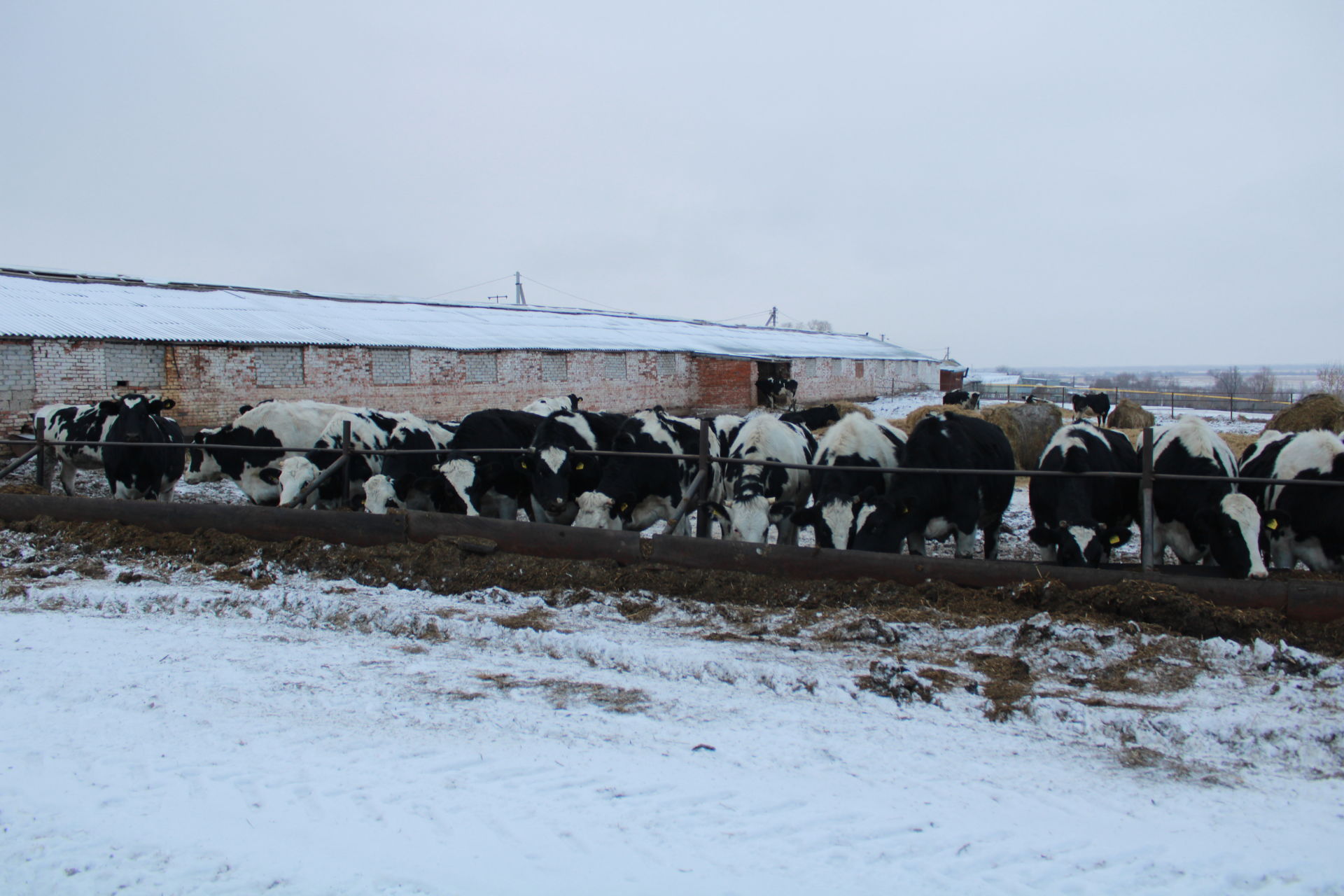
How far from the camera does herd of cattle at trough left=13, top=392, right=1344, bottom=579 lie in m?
7.23

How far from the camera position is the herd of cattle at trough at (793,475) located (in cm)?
723

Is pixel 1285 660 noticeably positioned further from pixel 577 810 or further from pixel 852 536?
pixel 577 810

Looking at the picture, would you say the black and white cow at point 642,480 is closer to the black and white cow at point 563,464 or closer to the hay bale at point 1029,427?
the black and white cow at point 563,464

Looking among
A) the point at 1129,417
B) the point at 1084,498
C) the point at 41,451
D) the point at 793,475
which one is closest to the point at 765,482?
the point at 793,475

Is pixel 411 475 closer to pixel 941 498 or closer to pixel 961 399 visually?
pixel 941 498

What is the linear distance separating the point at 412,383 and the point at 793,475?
17372 mm

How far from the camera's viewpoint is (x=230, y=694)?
4723 millimetres

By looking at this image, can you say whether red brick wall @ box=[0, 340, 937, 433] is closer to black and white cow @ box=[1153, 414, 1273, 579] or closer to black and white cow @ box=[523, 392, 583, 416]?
black and white cow @ box=[523, 392, 583, 416]

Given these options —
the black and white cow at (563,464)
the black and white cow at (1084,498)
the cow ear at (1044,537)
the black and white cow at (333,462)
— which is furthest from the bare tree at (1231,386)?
the black and white cow at (333,462)

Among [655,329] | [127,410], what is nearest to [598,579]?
[127,410]

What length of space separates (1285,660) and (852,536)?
10.4 ft

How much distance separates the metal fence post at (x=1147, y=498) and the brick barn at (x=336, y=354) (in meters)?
18.4

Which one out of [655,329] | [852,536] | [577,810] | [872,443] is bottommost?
[577,810]

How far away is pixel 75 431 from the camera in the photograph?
44.7ft
